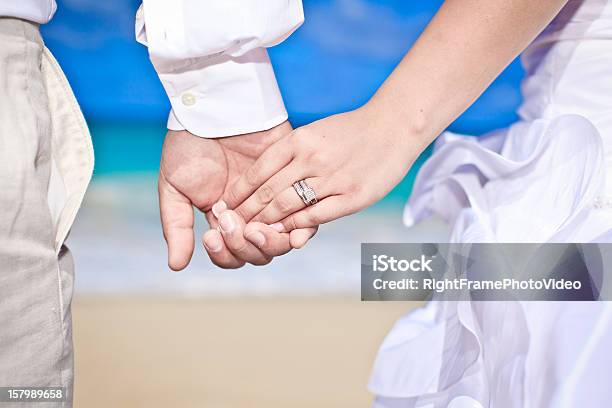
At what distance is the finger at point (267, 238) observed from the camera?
90 cm

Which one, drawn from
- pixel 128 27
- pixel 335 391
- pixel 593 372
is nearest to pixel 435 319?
pixel 593 372

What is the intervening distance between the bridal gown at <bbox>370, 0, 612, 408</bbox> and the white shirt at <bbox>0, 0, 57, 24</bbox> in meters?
0.50

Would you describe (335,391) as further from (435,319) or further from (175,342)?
(435,319)

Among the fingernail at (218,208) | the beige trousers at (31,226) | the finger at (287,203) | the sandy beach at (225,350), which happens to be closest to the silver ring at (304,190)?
the finger at (287,203)

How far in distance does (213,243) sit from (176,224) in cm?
6

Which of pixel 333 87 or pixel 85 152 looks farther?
pixel 333 87

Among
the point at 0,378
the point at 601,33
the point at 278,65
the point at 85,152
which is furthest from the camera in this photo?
the point at 278,65

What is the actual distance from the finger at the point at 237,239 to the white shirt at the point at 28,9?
11.9 inches

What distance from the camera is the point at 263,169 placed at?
35.3 inches

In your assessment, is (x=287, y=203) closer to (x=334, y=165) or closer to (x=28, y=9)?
(x=334, y=165)

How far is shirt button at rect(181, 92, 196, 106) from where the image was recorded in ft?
2.97

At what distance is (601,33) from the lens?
0.85m

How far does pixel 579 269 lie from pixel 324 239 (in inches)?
105

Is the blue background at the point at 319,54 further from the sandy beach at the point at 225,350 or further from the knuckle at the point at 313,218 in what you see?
the knuckle at the point at 313,218
